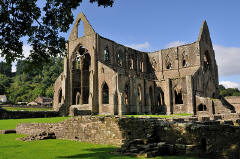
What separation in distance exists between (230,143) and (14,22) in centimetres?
996

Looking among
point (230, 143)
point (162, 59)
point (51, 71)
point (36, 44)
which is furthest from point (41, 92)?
point (230, 143)

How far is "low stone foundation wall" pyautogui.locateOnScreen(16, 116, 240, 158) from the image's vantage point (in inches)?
290

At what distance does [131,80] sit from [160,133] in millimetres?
25792

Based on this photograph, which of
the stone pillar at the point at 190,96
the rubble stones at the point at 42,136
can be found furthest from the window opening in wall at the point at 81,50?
the rubble stones at the point at 42,136

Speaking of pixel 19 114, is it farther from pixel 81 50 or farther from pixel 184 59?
pixel 184 59

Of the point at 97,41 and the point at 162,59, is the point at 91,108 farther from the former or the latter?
the point at 162,59

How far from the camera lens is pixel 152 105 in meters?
40.6

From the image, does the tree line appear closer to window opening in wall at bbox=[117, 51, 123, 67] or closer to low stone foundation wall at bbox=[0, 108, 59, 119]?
window opening in wall at bbox=[117, 51, 123, 67]

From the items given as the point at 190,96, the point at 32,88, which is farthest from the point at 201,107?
the point at 32,88

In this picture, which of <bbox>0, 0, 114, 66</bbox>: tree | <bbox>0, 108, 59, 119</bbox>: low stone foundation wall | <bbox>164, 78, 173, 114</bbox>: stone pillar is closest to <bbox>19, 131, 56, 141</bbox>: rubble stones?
<bbox>0, 0, 114, 66</bbox>: tree

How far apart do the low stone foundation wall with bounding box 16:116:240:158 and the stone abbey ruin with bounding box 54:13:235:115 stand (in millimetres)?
19079

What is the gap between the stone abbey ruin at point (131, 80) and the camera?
111 feet

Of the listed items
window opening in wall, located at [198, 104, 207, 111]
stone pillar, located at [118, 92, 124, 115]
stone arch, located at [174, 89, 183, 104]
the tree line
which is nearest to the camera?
stone pillar, located at [118, 92, 124, 115]

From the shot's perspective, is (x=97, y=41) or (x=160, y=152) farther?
(x=97, y=41)
